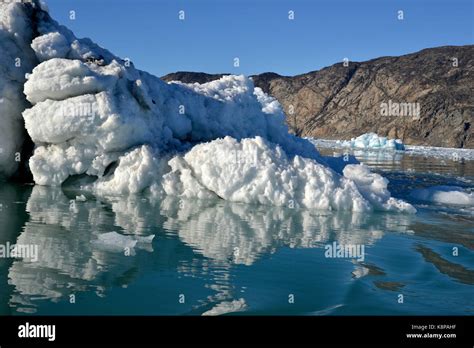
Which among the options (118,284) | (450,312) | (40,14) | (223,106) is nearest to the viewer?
(450,312)

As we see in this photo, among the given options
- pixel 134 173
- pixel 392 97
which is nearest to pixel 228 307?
pixel 134 173

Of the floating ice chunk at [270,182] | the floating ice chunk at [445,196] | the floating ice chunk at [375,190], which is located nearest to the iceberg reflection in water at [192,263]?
the floating ice chunk at [270,182]

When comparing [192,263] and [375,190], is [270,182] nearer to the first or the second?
[375,190]

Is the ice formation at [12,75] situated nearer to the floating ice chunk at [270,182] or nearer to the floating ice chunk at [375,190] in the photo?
the floating ice chunk at [270,182]

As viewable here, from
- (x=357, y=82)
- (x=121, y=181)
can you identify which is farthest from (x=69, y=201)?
(x=357, y=82)

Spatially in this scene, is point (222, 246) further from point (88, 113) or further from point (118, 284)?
point (88, 113)
